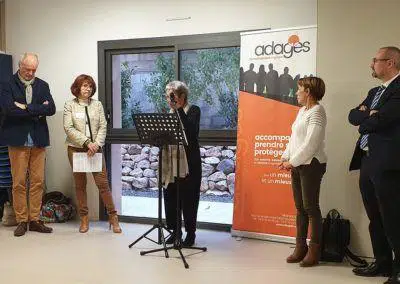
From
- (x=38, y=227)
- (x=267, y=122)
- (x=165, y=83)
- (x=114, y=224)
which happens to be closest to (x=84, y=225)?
(x=114, y=224)

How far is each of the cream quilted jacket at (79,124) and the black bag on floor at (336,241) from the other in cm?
234

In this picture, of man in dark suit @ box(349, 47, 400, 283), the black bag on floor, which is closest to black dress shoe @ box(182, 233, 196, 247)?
the black bag on floor

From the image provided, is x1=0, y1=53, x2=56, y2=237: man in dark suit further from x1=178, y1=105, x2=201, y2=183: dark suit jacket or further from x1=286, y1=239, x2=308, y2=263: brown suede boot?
x1=286, y1=239, x2=308, y2=263: brown suede boot

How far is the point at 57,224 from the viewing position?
4906 millimetres

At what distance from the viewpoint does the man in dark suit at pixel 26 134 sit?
430 cm

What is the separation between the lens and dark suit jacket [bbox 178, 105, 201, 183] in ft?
12.2

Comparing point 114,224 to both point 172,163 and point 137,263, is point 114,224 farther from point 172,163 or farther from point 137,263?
point 172,163

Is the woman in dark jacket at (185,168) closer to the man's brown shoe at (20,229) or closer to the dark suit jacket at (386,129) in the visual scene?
the dark suit jacket at (386,129)

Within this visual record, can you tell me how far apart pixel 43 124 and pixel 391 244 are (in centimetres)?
337

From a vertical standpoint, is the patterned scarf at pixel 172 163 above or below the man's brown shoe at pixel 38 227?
above

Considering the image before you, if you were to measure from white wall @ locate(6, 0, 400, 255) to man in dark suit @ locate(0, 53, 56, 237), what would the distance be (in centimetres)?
79

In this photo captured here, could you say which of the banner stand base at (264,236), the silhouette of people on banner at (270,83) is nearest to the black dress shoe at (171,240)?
the banner stand base at (264,236)

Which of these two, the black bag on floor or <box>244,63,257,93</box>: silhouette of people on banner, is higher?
<box>244,63,257,93</box>: silhouette of people on banner

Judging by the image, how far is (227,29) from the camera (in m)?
4.48
